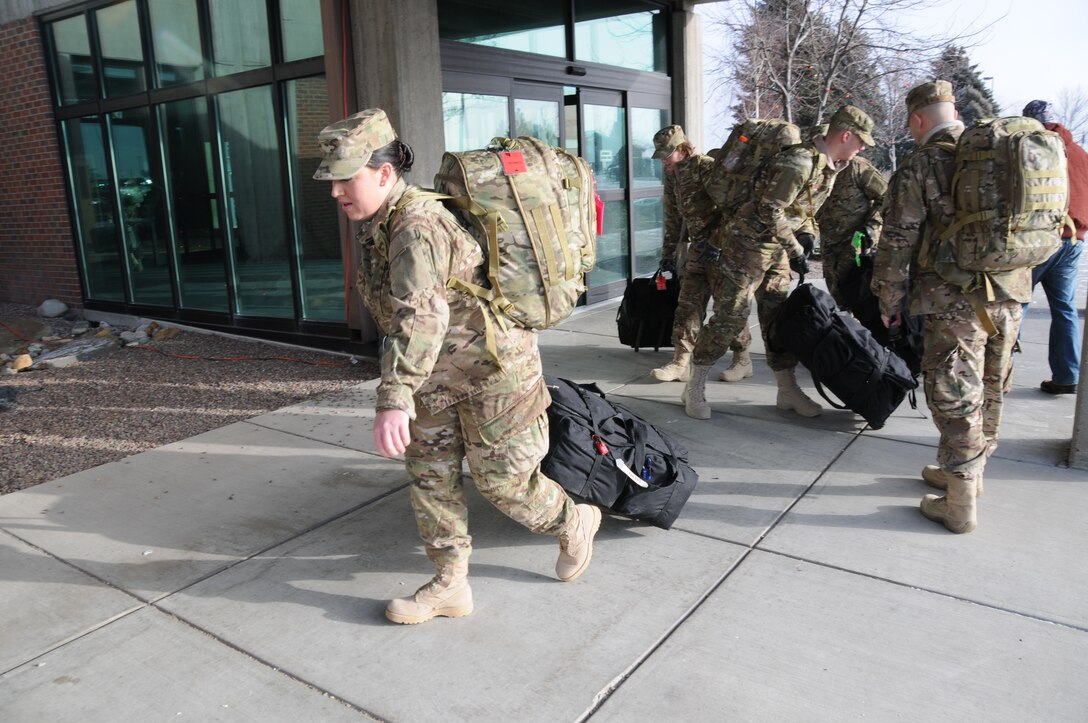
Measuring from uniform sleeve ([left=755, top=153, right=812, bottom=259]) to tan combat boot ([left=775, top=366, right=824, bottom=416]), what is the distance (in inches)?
32.6

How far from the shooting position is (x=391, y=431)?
2207 millimetres

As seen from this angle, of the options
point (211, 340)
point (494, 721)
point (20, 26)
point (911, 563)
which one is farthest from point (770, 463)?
point (20, 26)

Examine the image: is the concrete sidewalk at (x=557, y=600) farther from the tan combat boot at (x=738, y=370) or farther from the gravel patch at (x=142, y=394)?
the tan combat boot at (x=738, y=370)

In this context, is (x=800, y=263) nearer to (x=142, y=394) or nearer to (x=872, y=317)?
(x=872, y=317)

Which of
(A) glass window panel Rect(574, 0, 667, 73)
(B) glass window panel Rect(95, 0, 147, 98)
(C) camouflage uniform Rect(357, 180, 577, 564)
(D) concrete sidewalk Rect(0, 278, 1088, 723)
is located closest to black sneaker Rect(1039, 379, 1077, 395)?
(D) concrete sidewalk Rect(0, 278, 1088, 723)

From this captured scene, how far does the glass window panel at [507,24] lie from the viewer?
264 inches

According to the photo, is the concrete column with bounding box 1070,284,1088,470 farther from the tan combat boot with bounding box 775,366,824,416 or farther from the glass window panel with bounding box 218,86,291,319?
the glass window panel with bounding box 218,86,291,319

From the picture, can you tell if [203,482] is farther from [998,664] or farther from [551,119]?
[551,119]

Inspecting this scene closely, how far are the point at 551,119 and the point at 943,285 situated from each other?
5.19 m

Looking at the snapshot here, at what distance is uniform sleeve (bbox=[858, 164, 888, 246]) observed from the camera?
5867mm

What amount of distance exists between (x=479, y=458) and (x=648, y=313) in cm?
380

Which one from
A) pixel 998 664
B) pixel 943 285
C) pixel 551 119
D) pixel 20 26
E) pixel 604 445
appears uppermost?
pixel 20 26

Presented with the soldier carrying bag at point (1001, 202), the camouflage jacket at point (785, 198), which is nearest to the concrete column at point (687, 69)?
the camouflage jacket at point (785, 198)

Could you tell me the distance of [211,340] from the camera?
7938 mm
